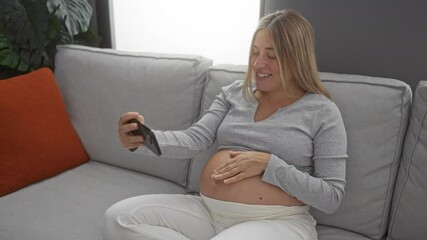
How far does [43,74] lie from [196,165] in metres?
0.82

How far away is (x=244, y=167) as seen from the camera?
1.11 metres

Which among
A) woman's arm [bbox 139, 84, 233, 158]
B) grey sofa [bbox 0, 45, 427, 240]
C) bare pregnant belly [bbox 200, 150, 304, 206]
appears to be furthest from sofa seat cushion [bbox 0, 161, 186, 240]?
bare pregnant belly [bbox 200, 150, 304, 206]

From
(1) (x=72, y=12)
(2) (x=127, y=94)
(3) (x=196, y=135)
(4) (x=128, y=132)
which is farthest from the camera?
(1) (x=72, y=12)

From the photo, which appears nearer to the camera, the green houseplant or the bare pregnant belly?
the bare pregnant belly

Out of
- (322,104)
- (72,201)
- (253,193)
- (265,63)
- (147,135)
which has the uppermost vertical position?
(265,63)

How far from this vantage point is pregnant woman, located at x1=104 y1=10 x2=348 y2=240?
42.7 inches

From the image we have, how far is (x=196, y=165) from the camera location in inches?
59.7

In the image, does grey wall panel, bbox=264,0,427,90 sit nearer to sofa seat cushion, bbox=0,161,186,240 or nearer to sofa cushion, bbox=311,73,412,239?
sofa cushion, bbox=311,73,412,239

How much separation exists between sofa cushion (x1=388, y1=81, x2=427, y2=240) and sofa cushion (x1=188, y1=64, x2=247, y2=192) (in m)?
0.62

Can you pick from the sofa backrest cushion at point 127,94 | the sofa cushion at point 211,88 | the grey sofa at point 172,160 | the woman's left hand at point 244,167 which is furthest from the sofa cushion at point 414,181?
the sofa backrest cushion at point 127,94

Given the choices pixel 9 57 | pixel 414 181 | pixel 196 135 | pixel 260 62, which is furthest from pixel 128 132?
pixel 9 57

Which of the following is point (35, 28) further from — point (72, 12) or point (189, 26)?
point (189, 26)

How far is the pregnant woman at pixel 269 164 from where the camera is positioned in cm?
108

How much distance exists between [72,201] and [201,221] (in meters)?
0.55
